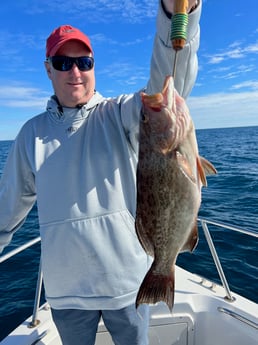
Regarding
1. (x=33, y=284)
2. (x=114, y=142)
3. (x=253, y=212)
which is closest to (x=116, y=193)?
(x=114, y=142)

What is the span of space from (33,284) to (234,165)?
1623cm

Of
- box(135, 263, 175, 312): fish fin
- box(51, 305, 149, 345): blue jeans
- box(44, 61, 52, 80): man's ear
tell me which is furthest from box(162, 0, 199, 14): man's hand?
box(51, 305, 149, 345): blue jeans

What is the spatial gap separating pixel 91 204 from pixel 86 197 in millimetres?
56

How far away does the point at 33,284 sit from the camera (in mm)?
6504

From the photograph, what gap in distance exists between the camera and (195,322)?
3.28 meters

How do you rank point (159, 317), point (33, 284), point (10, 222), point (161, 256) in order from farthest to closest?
1. point (33, 284)
2. point (159, 317)
3. point (10, 222)
4. point (161, 256)

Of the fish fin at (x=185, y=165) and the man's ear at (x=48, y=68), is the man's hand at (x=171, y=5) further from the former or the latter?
the man's ear at (x=48, y=68)

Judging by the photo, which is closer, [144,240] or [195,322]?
[144,240]

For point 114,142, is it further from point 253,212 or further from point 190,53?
point 253,212

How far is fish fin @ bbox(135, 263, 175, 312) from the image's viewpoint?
1808mm

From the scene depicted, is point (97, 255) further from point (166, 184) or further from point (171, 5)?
point (171, 5)

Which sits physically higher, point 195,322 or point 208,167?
point 208,167

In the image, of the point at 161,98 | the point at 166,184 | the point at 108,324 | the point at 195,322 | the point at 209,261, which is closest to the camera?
the point at 161,98

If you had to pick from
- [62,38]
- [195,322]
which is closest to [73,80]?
[62,38]
